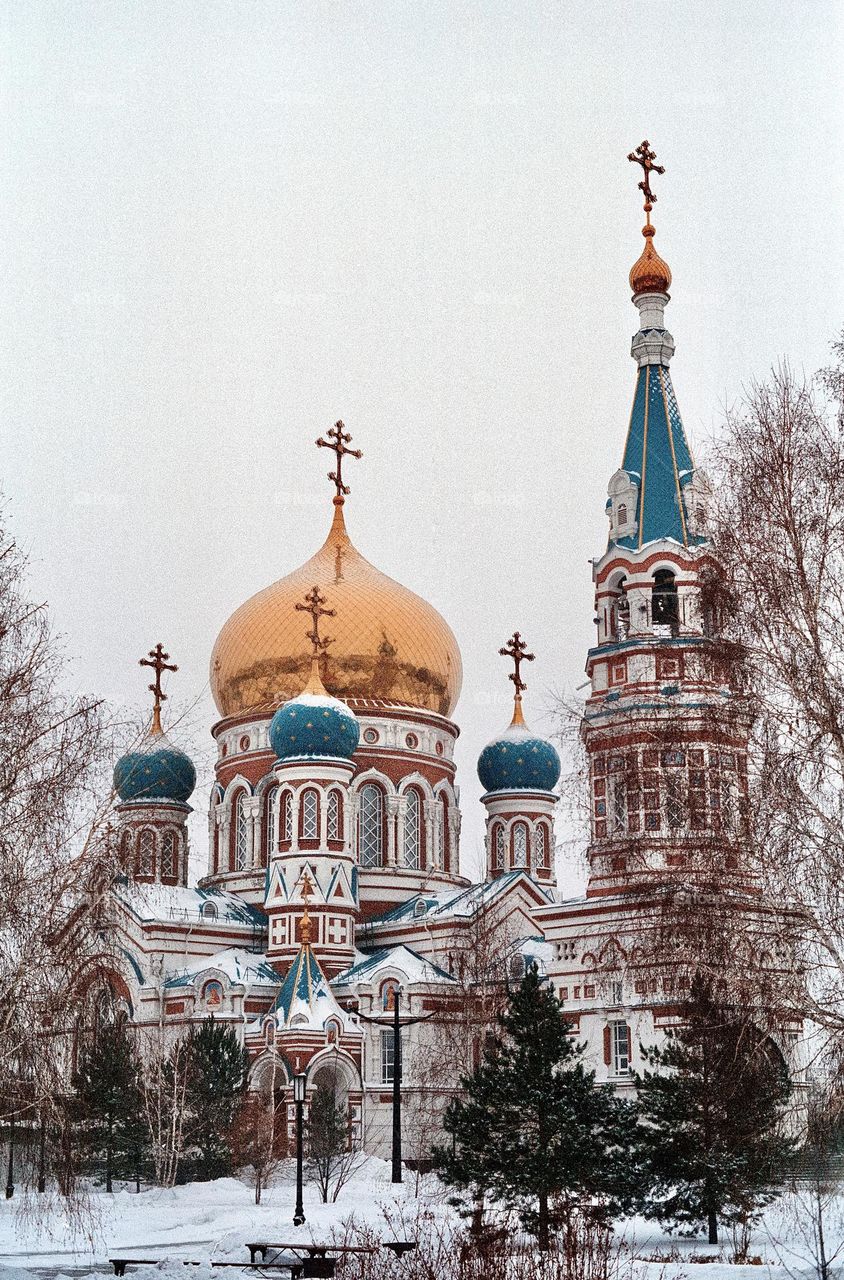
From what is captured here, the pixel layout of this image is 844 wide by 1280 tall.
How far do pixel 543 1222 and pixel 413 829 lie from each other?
24743 mm

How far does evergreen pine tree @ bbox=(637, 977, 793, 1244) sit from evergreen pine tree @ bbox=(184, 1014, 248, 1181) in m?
10.2

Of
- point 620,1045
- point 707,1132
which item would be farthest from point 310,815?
point 707,1132

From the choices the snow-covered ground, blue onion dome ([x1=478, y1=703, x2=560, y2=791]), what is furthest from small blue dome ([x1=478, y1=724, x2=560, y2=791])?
the snow-covered ground

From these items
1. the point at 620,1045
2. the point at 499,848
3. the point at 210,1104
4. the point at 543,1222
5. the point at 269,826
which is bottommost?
the point at 543,1222

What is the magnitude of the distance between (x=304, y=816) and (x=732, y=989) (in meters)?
23.3

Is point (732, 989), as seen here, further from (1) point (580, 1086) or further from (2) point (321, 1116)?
(2) point (321, 1116)

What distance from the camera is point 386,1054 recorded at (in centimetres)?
3419

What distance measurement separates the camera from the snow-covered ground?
1352cm

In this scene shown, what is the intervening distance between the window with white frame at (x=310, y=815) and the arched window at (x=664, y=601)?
1048 centimetres

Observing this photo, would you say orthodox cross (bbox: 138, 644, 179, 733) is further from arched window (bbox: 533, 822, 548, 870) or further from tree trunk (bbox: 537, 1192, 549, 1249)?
tree trunk (bbox: 537, 1192, 549, 1249)

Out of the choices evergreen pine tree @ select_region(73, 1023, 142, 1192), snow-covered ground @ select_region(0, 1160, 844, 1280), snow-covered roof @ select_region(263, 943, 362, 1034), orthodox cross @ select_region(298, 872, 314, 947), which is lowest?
snow-covered ground @ select_region(0, 1160, 844, 1280)

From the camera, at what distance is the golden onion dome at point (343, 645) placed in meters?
40.8

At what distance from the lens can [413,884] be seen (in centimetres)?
3950

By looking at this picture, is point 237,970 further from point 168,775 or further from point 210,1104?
point 210,1104
